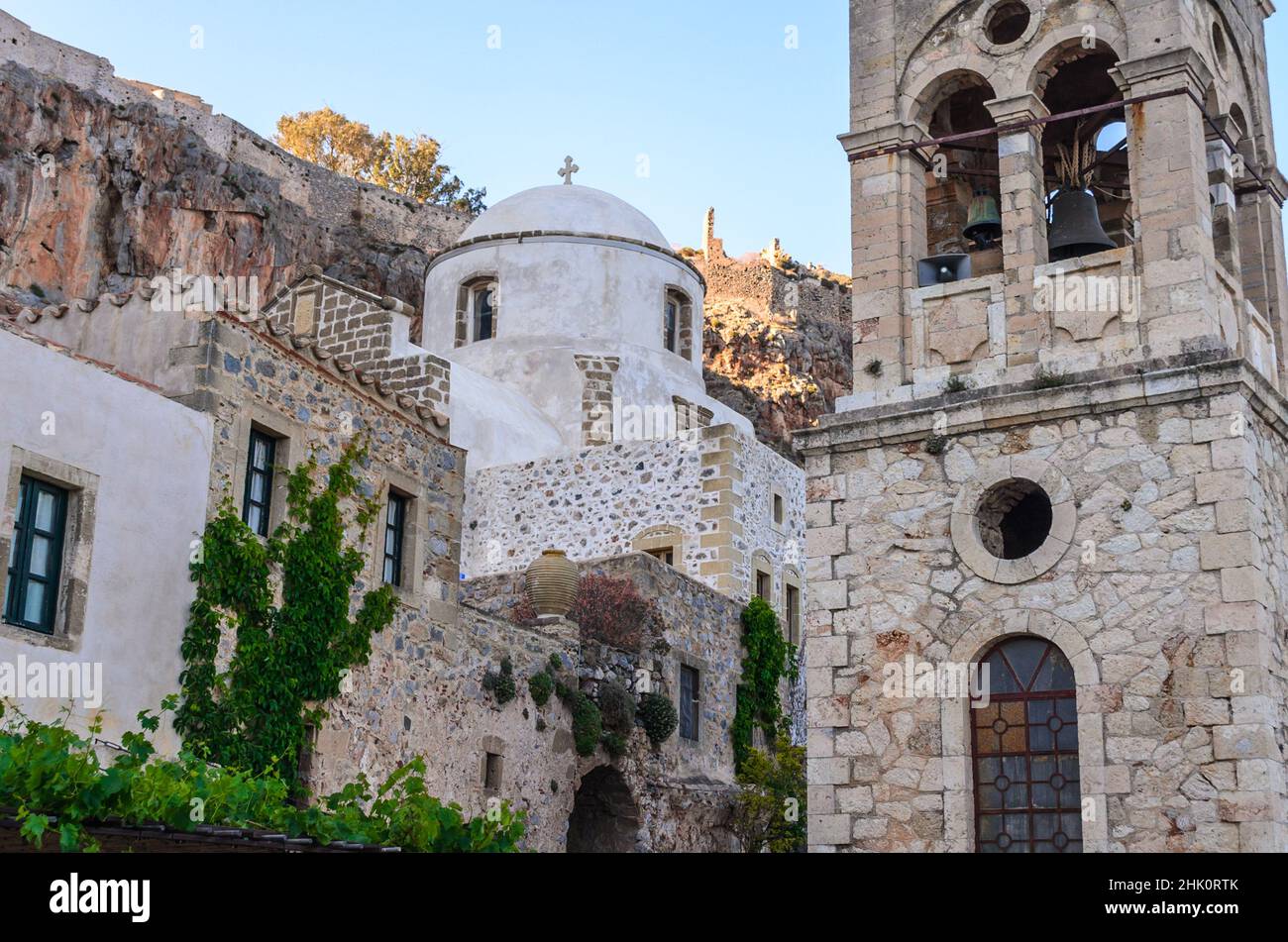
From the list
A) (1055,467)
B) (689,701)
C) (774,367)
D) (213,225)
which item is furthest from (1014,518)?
(774,367)

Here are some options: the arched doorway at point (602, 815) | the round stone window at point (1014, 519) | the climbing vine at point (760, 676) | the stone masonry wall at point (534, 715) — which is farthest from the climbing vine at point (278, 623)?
the climbing vine at point (760, 676)

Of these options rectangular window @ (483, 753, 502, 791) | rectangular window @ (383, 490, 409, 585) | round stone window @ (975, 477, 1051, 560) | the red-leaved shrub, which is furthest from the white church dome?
round stone window @ (975, 477, 1051, 560)

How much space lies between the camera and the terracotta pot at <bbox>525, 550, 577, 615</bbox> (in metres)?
19.2

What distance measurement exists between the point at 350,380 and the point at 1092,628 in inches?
293

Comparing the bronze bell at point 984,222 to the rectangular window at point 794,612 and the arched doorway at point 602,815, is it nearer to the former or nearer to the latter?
the arched doorway at point 602,815

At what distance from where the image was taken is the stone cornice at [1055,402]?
35.7 feet

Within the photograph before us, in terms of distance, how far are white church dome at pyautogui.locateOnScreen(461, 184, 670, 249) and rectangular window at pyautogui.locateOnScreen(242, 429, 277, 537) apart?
14.3 meters

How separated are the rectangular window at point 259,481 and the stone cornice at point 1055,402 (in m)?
4.87

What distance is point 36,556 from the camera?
38.9 ft

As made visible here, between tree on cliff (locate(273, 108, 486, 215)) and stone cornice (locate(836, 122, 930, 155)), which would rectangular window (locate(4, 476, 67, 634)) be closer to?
stone cornice (locate(836, 122, 930, 155))

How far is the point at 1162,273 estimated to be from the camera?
37.6 ft

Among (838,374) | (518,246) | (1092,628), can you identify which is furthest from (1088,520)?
(838,374)

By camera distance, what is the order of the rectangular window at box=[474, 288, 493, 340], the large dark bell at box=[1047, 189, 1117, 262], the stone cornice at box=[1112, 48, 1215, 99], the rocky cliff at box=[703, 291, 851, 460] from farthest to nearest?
1. the rocky cliff at box=[703, 291, 851, 460]
2. the rectangular window at box=[474, 288, 493, 340]
3. the large dark bell at box=[1047, 189, 1117, 262]
4. the stone cornice at box=[1112, 48, 1215, 99]

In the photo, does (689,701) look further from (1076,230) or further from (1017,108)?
(1017,108)
